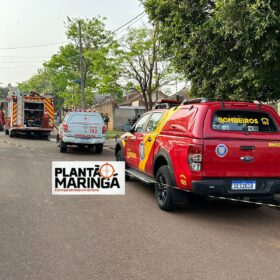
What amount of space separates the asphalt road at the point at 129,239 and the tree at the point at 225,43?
11.2 feet

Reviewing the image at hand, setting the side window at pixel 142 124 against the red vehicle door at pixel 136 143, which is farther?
the side window at pixel 142 124

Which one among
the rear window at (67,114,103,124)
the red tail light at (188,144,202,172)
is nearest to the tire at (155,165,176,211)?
the red tail light at (188,144,202,172)

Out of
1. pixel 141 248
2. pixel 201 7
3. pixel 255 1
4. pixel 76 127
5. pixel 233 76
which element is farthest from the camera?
pixel 76 127

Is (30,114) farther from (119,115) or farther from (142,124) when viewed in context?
(142,124)

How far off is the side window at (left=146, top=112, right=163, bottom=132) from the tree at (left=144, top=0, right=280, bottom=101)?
7.68 feet

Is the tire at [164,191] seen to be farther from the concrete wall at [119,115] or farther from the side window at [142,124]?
the concrete wall at [119,115]

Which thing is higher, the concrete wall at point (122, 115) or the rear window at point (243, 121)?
the concrete wall at point (122, 115)

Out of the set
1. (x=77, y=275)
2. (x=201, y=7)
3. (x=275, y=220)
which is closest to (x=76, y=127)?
(x=201, y=7)

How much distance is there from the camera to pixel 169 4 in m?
11.1

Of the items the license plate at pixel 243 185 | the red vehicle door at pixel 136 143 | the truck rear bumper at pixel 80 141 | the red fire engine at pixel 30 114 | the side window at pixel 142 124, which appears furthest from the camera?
the red fire engine at pixel 30 114

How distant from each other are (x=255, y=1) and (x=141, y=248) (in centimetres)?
564

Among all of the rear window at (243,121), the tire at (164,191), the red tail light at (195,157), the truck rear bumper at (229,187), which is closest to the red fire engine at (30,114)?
the tire at (164,191)

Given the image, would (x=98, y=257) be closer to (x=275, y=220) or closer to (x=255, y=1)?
(x=275, y=220)

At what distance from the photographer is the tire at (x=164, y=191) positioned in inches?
250
